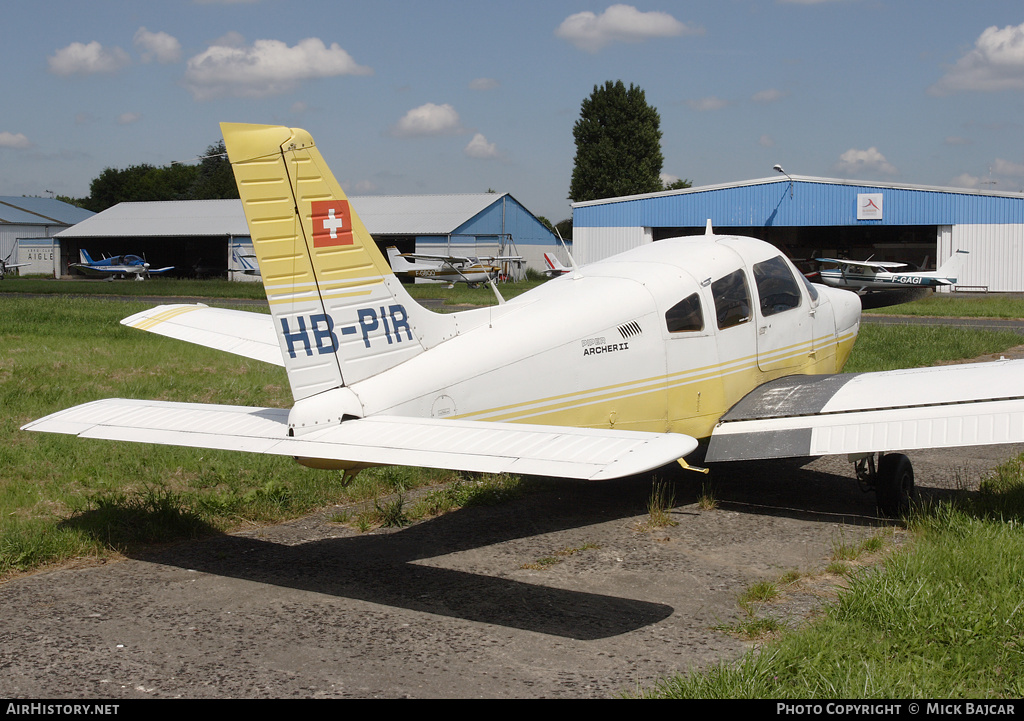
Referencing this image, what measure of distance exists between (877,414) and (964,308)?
2749 cm

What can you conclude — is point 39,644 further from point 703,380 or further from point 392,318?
point 703,380

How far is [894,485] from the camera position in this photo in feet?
24.2

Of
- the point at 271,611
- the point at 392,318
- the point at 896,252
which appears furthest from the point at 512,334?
the point at 896,252

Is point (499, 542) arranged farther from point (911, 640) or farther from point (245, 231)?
point (245, 231)

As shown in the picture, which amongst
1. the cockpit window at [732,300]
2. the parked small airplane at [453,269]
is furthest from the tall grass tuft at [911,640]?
the parked small airplane at [453,269]

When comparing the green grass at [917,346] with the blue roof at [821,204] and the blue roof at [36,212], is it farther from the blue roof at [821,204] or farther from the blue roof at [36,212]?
the blue roof at [36,212]

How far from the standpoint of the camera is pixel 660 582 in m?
5.91

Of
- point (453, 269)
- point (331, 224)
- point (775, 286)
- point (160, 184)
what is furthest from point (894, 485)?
point (160, 184)

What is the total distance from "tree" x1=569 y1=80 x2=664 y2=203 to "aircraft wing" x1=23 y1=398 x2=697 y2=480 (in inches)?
2842

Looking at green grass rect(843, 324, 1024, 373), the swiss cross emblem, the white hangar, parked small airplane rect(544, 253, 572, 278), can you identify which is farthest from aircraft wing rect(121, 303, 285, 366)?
the white hangar

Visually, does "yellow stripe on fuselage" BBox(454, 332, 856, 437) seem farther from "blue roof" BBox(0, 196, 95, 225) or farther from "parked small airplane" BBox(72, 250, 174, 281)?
"blue roof" BBox(0, 196, 95, 225)

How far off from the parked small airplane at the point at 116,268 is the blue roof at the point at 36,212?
21819 millimetres

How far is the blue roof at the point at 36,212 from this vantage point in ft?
270

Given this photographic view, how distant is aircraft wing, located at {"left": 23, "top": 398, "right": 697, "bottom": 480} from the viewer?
429 centimetres
